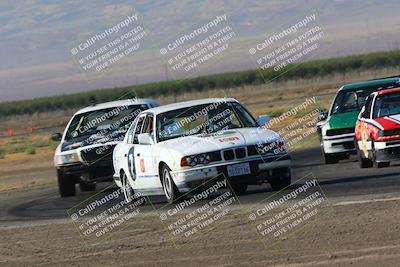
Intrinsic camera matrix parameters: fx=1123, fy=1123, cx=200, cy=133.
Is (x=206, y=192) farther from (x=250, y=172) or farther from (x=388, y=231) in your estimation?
(x=388, y=231)

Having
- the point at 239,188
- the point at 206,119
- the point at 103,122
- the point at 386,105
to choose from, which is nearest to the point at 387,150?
the point at 386,105

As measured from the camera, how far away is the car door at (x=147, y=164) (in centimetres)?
1662

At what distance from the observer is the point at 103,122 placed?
2155 centimetres

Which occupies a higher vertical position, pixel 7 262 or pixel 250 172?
pixel 7 262

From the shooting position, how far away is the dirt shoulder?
10.4 m

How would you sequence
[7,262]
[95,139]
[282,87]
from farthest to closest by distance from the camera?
[282,87], [95,139], [7,262]

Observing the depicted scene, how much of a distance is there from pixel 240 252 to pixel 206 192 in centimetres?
555

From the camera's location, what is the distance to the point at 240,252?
11.0 meters

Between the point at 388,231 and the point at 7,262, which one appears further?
the point at 7,262

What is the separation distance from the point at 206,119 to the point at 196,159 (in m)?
1.17

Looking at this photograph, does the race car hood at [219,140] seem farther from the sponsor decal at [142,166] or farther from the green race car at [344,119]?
the green race car at [344,119]

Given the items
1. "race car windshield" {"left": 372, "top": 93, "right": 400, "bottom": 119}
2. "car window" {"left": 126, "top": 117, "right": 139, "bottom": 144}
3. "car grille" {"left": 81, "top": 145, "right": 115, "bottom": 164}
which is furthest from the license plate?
"car grille" {"left": 81, "top": 145, "right": 115, "bottom": 164}

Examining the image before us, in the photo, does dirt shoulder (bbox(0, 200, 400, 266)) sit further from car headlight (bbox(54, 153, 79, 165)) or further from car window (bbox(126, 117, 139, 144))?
car headlight (bbox(54, 153, 79, 165))

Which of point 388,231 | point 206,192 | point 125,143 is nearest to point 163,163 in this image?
point 206,192
